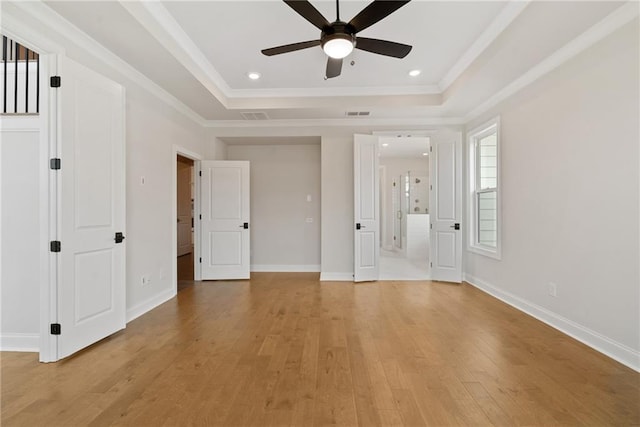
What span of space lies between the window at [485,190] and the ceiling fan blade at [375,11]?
2.73 m

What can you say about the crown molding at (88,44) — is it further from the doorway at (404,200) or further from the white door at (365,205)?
the doorway at (404,200)

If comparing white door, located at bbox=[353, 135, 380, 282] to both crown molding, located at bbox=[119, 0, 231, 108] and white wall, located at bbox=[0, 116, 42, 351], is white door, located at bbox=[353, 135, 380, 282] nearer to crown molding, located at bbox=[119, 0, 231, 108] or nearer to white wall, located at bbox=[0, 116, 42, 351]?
crown molding, located at bbox=[119, 0, 231, 108]

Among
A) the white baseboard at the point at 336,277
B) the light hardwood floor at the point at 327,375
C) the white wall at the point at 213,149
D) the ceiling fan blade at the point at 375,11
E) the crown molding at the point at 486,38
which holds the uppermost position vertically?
the crown molding at the point at 486,38

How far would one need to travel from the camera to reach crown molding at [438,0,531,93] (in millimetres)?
2439

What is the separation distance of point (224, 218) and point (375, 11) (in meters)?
3.86

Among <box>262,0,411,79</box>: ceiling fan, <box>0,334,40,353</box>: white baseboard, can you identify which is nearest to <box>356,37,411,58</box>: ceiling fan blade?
<box>262,0,411,79</box>: ceiling fan

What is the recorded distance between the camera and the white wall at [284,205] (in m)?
5.78

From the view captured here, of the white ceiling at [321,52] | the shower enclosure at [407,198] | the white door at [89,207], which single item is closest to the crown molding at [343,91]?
the white ceiling at [321,52]

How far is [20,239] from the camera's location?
2457mm

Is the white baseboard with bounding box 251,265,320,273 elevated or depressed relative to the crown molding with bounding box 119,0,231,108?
depressed

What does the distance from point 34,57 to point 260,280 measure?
3890mm

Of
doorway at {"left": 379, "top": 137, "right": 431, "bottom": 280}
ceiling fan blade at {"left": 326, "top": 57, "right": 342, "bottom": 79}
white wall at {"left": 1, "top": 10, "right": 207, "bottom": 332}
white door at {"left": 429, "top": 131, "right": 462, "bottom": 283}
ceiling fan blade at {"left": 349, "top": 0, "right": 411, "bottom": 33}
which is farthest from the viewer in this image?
doorway at {"left": 379, "top": 137, "right": 431, "bottom": 280}

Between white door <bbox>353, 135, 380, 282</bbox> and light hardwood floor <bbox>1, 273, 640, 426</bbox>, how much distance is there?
148 cm

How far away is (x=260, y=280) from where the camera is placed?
5.00 metres
